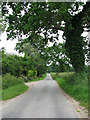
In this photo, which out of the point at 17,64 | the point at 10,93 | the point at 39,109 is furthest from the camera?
the point at 17,64

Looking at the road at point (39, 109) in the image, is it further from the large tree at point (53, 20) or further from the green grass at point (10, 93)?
the large tree at point (53, 20)

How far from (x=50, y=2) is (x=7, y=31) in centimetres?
584

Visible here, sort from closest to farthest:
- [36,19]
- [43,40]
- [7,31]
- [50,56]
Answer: [36,19] → [7,31] → [43,40] → [50,56]

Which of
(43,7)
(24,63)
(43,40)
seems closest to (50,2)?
(43,7)

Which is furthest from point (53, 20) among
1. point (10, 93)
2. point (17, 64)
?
point (17, 64)

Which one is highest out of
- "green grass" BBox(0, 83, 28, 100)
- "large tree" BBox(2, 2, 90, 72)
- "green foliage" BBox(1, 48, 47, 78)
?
"large tree" BBox(2, 2, 90, 72)

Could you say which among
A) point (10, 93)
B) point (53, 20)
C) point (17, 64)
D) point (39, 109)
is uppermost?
point (53, 20)

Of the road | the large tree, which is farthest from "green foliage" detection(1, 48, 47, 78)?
the road

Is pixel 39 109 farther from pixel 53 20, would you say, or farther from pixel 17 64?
pixel 17 64

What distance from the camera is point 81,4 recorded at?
17031mm

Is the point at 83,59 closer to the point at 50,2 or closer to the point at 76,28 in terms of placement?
the point at 76,28

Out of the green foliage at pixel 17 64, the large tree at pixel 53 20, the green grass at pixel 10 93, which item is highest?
the large tree at pixel 53 20

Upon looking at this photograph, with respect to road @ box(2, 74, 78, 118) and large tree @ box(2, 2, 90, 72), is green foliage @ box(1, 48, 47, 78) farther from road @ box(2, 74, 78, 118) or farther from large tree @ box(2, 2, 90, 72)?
road @ box(2, 74, 78, 118)

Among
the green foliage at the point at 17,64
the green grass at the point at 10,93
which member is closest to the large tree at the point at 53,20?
the green foliage at the point at 17,64
